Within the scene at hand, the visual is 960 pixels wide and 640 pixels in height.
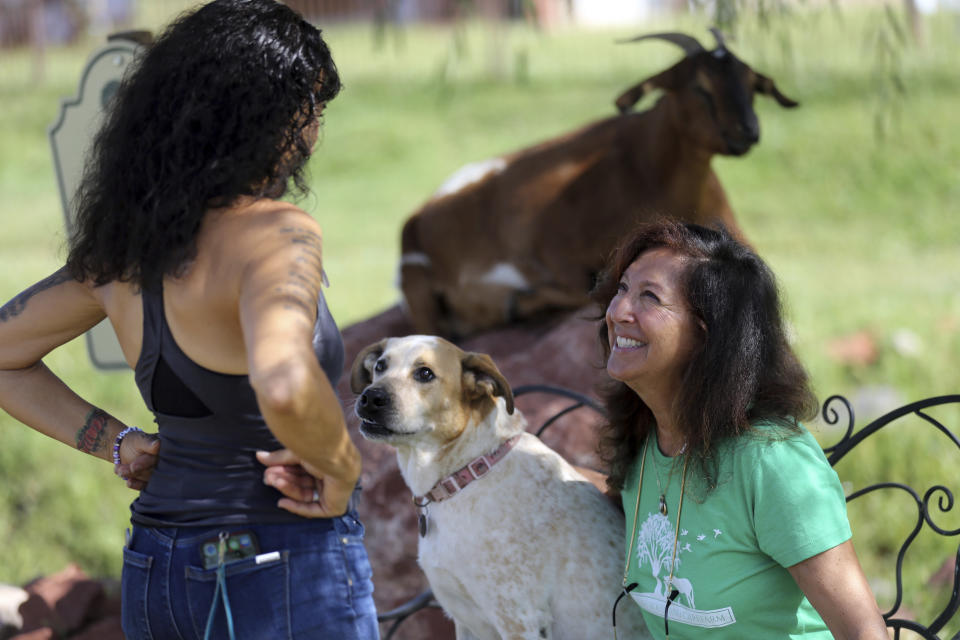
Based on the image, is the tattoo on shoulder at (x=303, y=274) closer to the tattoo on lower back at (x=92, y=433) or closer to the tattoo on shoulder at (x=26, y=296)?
the tattoo on shoulder at (x=26, y=296)

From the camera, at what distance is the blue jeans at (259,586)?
1.87 meters

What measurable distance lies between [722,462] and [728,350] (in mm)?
239

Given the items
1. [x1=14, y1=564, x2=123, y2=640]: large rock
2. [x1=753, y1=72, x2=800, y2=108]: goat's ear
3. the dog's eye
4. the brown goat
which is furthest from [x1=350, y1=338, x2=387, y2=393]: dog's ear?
[x1=753, y1=72, x2=800, y2=108]: goat's ear

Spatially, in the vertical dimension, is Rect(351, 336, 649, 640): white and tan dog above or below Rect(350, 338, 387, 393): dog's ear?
below

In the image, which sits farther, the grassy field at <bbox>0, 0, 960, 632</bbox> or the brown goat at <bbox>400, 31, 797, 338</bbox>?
the grassy field at <bbox>0, 0, 960, 632</bbox>

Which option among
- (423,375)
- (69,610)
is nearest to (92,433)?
(423,375)

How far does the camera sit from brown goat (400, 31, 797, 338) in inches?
148

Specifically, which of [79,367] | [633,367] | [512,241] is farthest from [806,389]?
[79,367]

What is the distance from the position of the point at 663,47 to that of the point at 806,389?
1215 cm

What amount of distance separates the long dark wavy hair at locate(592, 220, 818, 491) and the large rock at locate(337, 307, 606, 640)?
121 centimetres

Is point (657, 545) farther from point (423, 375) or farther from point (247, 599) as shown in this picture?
point (247, 599)

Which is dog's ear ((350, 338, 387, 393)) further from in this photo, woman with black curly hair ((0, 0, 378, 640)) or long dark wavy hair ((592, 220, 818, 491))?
long dark wavy hair ((592, 220, 818, 491))

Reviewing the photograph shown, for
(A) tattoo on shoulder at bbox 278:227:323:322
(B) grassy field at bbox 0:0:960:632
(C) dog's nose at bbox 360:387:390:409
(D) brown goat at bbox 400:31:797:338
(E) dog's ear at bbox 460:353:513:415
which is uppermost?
(A) tattoo on shoulder at bbox 278:227:323:322

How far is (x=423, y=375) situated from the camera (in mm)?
2441
